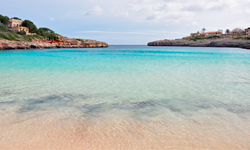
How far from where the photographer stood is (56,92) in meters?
6.95

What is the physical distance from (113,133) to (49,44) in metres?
76.2

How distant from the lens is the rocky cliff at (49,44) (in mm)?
49500

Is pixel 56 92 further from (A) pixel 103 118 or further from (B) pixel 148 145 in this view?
(B) pixel 148 145

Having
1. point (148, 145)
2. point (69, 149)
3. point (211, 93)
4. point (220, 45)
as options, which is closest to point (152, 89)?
point (211, 93)

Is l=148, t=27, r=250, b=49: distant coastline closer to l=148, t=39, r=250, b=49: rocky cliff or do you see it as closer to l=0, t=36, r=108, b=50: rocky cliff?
l=148, t=39, r=250, b=49: rocky cliff

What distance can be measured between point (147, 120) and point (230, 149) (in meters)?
1.76

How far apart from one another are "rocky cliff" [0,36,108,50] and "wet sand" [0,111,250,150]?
52.8 m

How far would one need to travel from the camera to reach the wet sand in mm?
3268

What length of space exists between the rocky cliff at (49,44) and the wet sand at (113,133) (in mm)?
52840

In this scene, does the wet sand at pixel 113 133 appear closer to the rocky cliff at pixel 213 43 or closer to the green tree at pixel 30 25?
the rocky cliff at pixel 213 43

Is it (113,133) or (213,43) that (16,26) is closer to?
(213,43)

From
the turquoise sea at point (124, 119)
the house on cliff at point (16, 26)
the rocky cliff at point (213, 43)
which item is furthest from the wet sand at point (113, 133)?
the house on cliff at point (16, 26)

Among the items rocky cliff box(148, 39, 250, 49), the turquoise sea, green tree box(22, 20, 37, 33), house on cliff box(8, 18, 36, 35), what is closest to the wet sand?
the turquoise sea

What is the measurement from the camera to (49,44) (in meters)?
72.6
